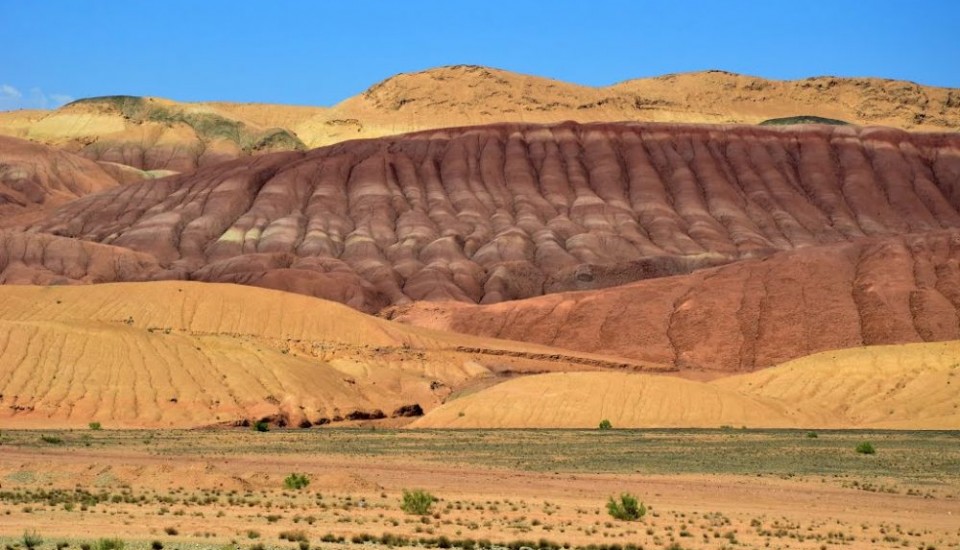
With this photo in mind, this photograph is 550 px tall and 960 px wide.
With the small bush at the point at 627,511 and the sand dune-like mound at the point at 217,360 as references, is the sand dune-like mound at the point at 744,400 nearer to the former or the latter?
the sand dune-like mound at the point at 217,360

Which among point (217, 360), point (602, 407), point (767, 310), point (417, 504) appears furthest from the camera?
point (767, 310)

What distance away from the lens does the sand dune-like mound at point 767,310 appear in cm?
10212

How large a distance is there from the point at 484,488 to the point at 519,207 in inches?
5034

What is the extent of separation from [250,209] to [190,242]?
11992mm

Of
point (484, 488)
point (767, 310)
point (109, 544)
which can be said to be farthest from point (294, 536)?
point (767, 310)

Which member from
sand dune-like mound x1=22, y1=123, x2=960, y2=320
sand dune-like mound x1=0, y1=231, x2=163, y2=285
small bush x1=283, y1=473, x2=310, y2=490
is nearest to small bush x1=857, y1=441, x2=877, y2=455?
small bush x1=283, y1=473, x2=310, y2=490

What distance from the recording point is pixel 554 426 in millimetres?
67500

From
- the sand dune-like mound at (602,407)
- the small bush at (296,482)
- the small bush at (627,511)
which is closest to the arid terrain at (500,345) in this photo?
the sand dune-like mound at (602,407)

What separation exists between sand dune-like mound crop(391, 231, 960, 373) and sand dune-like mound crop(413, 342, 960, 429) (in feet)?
86.8

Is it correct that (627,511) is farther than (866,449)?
No

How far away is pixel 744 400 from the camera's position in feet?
230

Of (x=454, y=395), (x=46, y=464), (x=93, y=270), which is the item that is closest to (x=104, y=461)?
(x=46, y=464)

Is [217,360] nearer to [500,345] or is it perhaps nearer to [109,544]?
[500,345]

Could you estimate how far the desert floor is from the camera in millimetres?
27719
